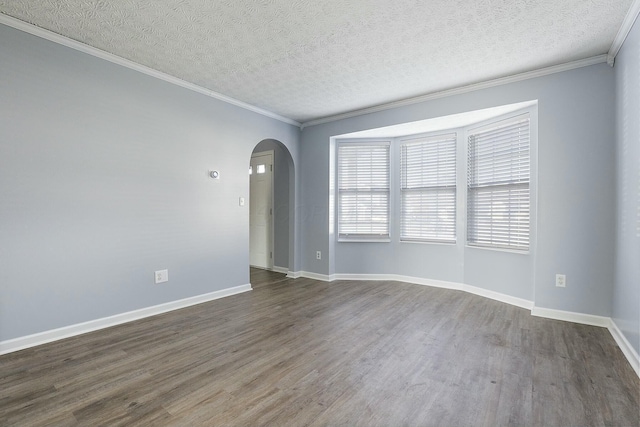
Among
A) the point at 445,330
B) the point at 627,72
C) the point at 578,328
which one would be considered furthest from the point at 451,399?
the point at 627,72

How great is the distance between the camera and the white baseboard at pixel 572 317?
2.97 metres

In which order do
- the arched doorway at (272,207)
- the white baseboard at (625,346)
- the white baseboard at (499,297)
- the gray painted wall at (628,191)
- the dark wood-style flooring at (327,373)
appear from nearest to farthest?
the dark wood-style flooring at (327,373), the white baseboard at (625,346), the gray painted wall at (628,191), the white baseboard at (499,297), the arched doorway at (272,207)

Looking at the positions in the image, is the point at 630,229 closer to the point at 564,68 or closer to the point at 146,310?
the point at 564,68

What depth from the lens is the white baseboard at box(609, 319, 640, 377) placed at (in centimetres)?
216

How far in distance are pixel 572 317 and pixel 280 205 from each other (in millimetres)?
4359

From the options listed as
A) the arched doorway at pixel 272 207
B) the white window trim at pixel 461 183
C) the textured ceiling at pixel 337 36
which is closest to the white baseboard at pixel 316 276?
the arched doorway at pixel 272 207

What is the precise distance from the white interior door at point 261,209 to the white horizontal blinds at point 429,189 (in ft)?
8.23

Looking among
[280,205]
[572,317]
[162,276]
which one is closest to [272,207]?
[280,205]

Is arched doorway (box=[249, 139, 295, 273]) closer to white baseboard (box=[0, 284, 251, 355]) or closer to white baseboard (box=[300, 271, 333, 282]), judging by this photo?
→ white baseboard (box=[300, 271, 333, 282])

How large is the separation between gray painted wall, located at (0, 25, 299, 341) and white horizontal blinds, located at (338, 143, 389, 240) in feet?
6.38

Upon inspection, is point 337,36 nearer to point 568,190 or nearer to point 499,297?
point 568,190

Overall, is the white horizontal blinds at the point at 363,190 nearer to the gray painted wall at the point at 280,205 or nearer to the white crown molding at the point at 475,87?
the white crown molding at the point at 475,87

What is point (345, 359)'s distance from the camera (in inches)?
92.5

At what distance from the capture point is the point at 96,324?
2.90 metres
